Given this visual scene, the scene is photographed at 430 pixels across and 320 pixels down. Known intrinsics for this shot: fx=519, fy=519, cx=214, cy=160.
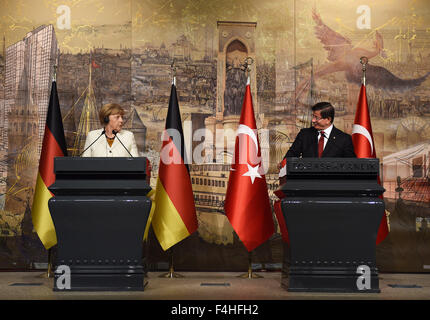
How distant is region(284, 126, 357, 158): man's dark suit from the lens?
15.4 ft

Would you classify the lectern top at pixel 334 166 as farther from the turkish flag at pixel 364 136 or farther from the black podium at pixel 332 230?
the turkish flag at pixel 364 136

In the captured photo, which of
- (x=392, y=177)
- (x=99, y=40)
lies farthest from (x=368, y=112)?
(x=99, y=40)

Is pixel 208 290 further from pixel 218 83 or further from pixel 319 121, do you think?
pixel 218 83

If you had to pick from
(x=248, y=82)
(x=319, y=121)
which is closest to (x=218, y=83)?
(x=248, y=82)

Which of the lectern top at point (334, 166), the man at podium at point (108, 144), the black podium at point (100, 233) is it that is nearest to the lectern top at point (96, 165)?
the black podium at point (100, 233)

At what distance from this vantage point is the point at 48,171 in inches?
208

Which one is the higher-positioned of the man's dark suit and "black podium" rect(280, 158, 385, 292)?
the man's dark suit

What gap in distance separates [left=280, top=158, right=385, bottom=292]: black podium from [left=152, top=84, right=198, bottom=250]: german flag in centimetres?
156

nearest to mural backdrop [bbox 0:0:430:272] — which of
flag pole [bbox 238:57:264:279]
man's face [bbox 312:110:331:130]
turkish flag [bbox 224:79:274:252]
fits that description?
flag pole [bbox 238:57:264:279]

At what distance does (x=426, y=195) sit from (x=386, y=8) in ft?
7.36

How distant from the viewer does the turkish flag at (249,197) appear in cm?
522

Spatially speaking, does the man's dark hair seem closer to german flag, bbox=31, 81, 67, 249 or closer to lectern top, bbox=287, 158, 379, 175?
lectern top, bbox=287, 158, 379, 175

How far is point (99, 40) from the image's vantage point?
602 centimetres

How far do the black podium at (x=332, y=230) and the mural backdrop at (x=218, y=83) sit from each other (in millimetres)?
2042
